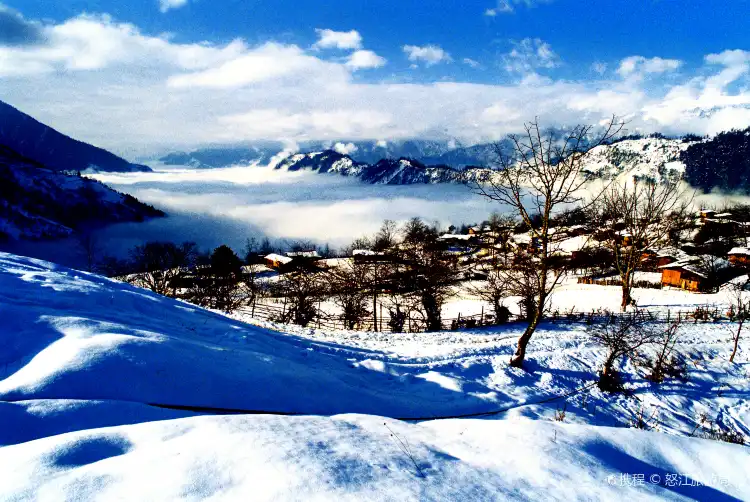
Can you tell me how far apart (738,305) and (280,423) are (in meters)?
25.6

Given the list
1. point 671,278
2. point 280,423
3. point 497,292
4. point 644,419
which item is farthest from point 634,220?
point 280,423

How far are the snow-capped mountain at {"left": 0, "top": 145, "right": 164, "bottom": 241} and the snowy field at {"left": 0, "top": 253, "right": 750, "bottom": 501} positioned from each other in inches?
5590

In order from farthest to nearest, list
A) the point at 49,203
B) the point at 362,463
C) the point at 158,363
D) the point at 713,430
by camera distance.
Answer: the point at 49,203, the point at 713,430, the point at 158,363, the point at 362,463

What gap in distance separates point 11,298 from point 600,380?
15348mm

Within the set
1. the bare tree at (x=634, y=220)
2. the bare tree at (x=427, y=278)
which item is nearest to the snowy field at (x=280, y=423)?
the bare tree at (x=427, y=278)

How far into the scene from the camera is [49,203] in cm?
14125

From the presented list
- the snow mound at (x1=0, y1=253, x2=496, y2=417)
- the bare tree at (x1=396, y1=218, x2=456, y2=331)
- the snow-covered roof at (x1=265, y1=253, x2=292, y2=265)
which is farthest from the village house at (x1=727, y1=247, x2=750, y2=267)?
the snow-covered roof at (x1=265, y1=253, x2=292, y2=265)

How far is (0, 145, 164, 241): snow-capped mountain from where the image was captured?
115 m

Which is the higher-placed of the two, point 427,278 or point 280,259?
point 427,278

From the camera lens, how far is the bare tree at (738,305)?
49.4 feet

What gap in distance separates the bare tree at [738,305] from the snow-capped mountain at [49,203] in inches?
5988

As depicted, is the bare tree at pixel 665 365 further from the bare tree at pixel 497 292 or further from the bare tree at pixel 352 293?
the bare tree at pixel 352 293

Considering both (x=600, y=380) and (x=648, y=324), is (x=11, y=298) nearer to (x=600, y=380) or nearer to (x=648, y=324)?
(x=600, y=380)

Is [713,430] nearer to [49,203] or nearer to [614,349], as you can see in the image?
[614,349]
